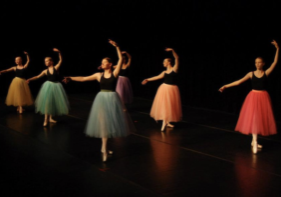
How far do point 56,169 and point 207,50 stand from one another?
5.32 m

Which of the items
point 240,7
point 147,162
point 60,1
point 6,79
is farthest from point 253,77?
point 6,79

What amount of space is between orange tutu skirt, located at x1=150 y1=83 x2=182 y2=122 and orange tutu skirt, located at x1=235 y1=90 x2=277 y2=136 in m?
1.62

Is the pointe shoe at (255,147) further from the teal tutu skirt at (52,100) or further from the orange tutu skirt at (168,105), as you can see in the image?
the teal tutu skirt at (52,100)

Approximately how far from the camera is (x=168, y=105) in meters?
6.61

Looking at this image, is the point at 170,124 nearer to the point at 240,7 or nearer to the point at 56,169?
the point at 240,7

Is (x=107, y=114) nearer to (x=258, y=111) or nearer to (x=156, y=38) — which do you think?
(x=258, y=111)

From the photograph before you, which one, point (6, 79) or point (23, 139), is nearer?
point (23, 139)

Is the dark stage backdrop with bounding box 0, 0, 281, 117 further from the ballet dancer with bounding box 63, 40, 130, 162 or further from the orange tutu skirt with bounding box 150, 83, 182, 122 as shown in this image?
the ballet dancer with bounding box 63, 40, 130, 162

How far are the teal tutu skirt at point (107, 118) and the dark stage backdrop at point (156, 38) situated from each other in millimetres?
3634

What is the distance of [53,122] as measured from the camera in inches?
285

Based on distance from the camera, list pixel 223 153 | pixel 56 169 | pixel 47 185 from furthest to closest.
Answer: pixel 223 153
pixel 56 169
pixel 47 185

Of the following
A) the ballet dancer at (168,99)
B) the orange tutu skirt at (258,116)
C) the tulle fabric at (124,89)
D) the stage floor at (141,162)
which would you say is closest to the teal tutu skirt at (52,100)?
the stage floor at (141,162)

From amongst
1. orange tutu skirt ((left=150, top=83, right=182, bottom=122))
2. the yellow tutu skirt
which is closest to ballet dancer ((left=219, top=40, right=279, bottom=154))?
orange tutu skirt ((left=150, top=83, right=182, bottom=122))

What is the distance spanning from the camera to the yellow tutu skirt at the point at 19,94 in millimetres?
8445
